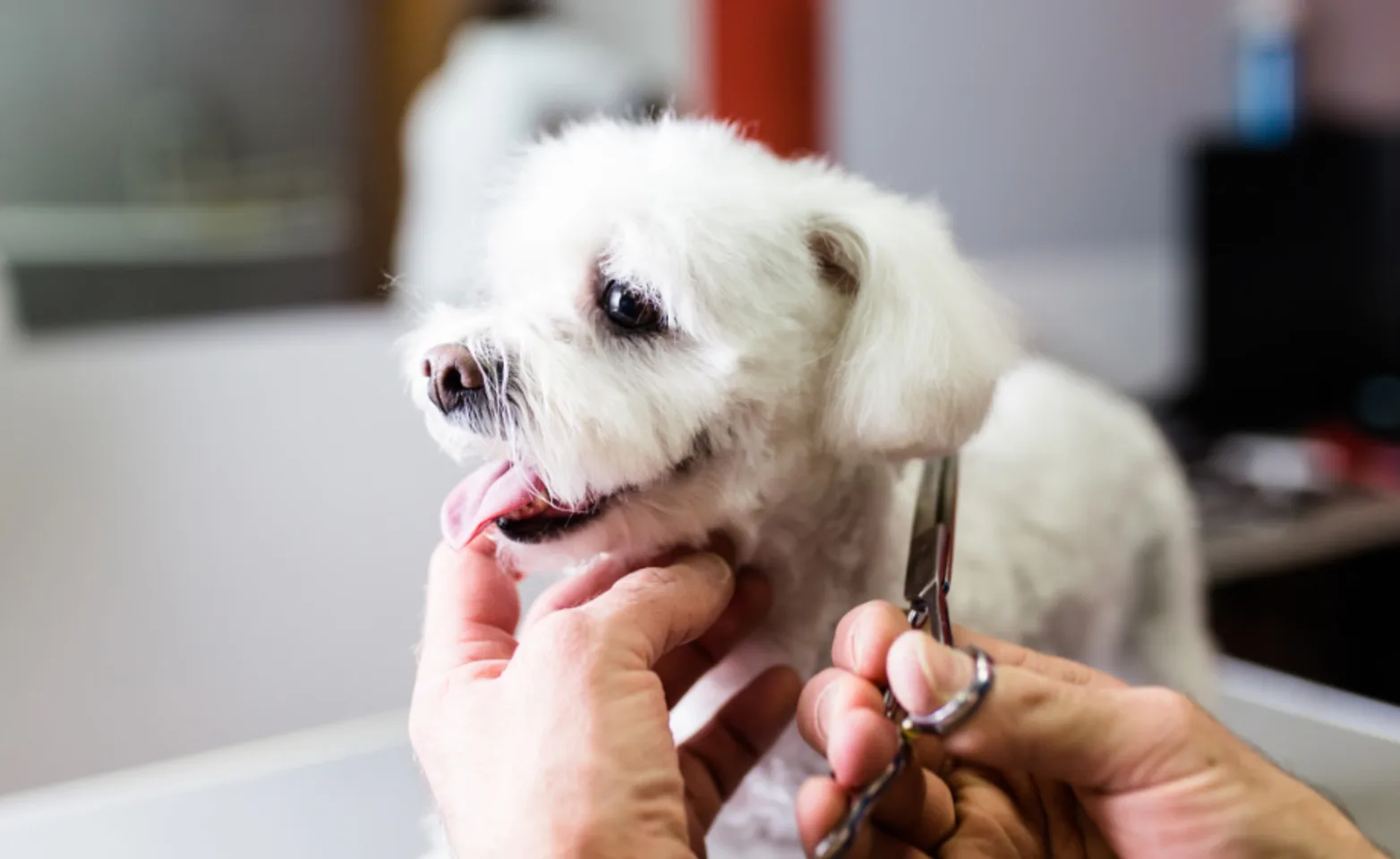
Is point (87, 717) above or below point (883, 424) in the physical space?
below

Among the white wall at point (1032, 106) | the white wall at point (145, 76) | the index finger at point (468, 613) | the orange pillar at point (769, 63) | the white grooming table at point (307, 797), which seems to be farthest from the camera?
the white wall at point (1032, 106)

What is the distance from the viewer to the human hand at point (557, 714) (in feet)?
1.65

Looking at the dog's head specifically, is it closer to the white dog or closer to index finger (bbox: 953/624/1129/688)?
the white dog

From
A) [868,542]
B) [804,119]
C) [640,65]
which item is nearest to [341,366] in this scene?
[640,65]

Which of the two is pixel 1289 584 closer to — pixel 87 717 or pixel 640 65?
pixel 640 65

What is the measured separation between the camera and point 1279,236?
2414 mm

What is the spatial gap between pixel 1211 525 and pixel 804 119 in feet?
3.03

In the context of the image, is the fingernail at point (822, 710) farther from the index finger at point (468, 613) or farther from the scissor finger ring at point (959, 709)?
the index finger at point (468, 613)

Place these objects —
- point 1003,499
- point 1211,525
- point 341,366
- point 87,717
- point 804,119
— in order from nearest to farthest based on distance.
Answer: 1. point 1003,499
2. point 87,717
3. point 341,366
4. point 1211,525
5. point 804,119

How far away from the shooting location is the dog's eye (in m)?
0.71

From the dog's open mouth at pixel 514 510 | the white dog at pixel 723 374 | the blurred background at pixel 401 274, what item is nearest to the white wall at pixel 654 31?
the blurred background at pixel 401 274

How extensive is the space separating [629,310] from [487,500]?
13cm

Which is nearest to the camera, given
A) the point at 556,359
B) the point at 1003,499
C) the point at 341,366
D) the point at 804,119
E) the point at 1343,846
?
the point at 1343,846

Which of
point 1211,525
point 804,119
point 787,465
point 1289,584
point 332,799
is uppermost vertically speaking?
point 804,119
